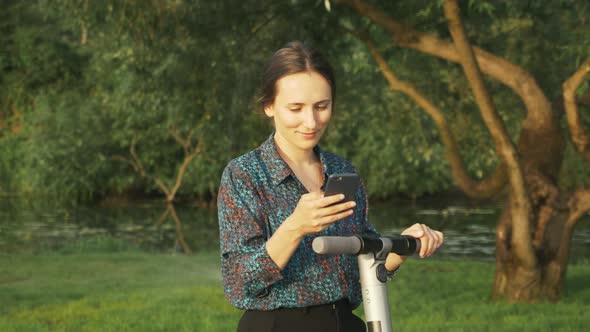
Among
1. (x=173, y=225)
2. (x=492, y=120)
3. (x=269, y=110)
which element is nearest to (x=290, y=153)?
(x=269, y=110)

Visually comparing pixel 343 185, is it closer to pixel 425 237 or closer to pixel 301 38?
pixel 425 237

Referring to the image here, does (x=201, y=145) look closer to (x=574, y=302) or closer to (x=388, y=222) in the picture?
(x=388, y=222)

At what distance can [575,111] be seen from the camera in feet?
30.6

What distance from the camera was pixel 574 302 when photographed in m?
10.3

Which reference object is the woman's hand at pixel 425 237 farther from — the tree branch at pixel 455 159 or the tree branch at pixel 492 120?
the tree branch at pixel 455 159

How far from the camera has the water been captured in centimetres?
1956

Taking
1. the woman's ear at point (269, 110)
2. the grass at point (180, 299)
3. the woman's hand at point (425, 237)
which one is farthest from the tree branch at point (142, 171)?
the woman's hand at point (425, 237)

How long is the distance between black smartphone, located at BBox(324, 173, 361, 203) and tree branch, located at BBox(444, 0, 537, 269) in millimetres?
7154

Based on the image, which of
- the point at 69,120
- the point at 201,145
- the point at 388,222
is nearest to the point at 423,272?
the point at 388,222

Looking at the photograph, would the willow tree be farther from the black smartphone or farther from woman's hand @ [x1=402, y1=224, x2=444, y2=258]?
the black smartphone

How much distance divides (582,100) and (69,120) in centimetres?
2360

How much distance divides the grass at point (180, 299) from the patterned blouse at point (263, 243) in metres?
6.17

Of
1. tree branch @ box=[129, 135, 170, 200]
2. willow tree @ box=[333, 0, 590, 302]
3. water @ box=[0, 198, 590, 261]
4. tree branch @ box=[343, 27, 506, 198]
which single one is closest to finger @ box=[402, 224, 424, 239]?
willow tree @ box=[333, 0, 590, 302]

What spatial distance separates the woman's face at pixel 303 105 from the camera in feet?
8.32
